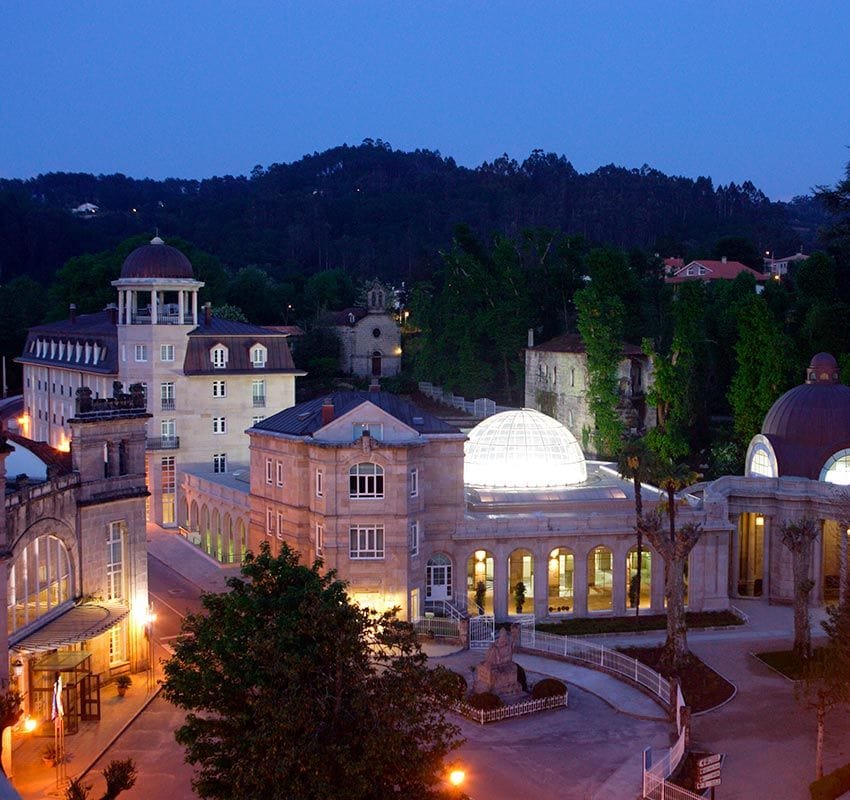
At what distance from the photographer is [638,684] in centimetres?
4281

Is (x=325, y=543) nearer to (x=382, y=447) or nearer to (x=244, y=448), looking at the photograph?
(x=382, y=447)

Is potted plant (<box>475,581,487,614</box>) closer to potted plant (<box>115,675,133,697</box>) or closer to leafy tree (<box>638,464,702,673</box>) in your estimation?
Result: leafy tree (<box>638,464,702,673</box>)

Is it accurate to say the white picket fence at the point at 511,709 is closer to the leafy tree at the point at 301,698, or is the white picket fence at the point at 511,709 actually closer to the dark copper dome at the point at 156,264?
the leafy tree at the point at 301,698

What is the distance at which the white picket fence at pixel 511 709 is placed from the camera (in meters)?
39.2

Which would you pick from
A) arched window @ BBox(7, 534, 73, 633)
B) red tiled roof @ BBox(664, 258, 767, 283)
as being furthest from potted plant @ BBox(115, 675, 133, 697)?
red tiled roof @ BBox(664, 258, 767, 283)

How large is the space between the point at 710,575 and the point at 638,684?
1342 cm

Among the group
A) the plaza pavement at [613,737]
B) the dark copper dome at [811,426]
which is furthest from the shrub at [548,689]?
the dark copper dome at [811,426]

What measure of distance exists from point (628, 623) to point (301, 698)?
99.5 feet

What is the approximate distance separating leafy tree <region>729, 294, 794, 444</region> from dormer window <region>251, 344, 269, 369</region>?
110 feet

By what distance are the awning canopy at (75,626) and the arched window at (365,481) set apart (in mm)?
12496

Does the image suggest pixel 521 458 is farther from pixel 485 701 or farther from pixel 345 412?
pixel 485 701

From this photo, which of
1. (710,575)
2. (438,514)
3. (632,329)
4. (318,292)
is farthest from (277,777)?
(318,292)

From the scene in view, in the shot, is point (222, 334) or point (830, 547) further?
point (222, 334)

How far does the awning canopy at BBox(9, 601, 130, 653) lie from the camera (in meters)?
36.2
